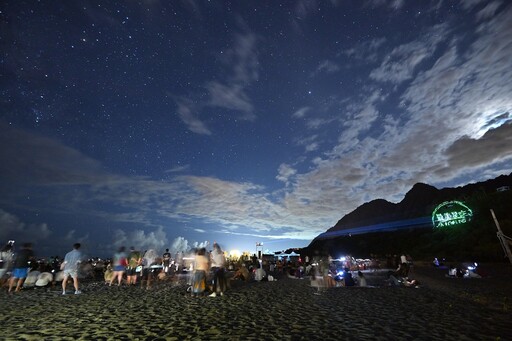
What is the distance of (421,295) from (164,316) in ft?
36.0

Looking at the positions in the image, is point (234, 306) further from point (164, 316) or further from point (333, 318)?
point (333, 318)

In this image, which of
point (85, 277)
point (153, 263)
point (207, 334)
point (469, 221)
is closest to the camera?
point (207, 334)

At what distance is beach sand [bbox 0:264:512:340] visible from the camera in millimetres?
6137

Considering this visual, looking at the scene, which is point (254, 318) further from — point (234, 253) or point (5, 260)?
point (234, 253)

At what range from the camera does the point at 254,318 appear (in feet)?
25.8

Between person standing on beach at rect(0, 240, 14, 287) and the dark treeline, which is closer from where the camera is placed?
person standing on beach at rect(0, 240, 14, 287)

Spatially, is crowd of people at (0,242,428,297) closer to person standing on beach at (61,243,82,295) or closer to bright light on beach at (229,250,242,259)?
person standing on beach at (61,243,82,295)

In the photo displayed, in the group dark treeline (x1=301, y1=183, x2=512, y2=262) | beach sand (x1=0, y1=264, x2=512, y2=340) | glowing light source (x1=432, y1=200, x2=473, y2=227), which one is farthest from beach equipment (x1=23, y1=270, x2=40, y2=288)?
glowing light source (x1=432, y1=200, x2=473, y2=227)

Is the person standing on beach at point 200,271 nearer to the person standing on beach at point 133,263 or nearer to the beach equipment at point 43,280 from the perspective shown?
the person standing on beach at point 133,263

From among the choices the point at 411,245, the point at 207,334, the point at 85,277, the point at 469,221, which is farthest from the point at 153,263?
the point at 411,245

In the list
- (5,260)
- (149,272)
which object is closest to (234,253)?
(149,272)

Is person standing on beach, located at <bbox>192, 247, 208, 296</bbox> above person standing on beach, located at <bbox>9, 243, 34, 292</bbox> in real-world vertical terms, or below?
below

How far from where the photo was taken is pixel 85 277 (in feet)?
69.7

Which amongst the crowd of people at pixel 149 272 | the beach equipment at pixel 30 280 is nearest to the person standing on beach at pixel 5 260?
the crowd of people at pixel 149 272
